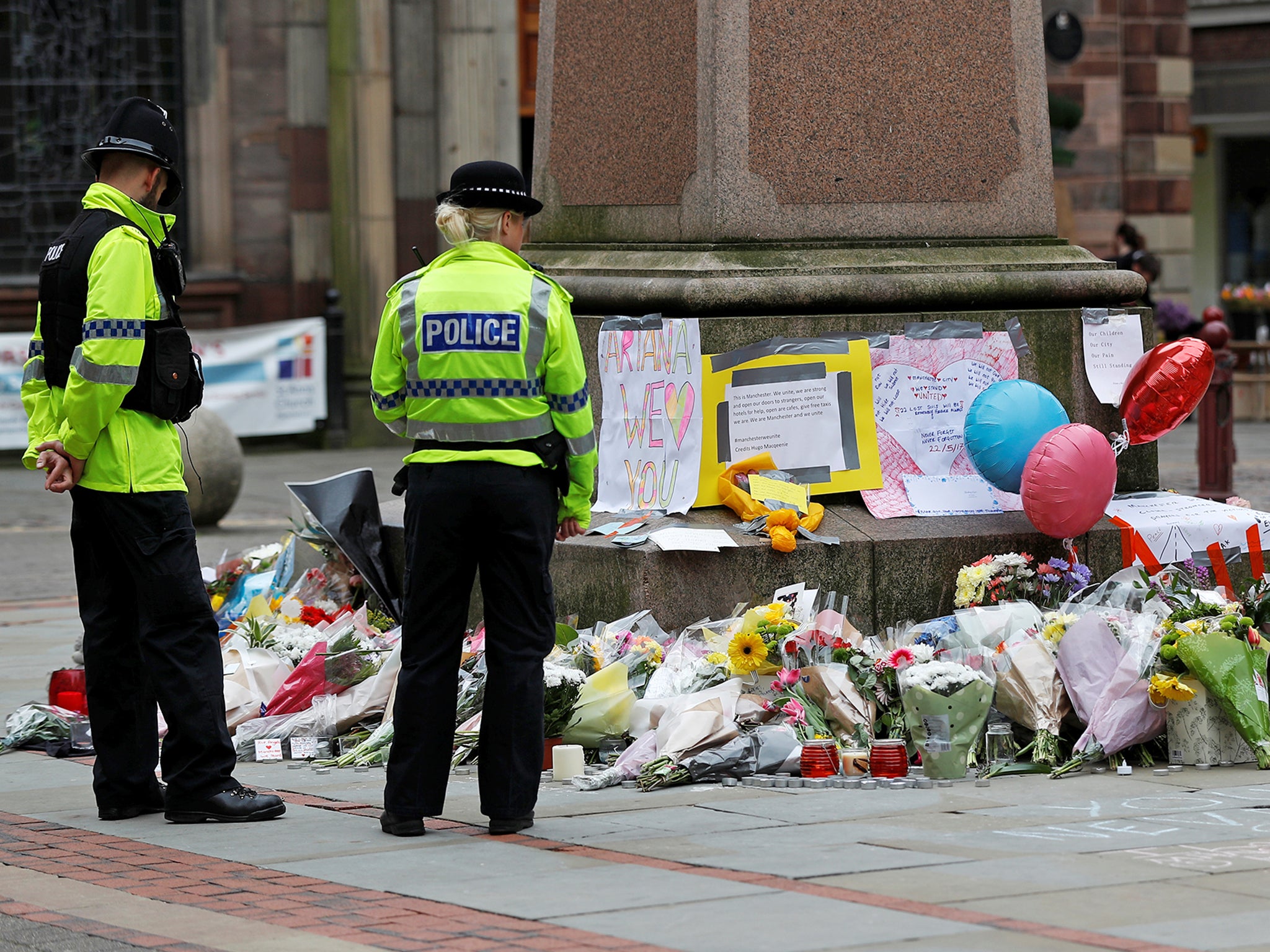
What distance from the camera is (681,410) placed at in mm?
7516

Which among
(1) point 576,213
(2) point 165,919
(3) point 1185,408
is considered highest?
(1) point 576,213

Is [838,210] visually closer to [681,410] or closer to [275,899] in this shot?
[681,410]

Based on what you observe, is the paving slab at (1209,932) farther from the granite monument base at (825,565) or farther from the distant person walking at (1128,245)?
the distant person walking at (1128,245)

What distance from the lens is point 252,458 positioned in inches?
796

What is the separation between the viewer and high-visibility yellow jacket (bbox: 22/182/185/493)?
18.7 ft

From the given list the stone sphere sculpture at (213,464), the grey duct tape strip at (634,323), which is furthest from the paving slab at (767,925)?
the stone sphere sculpture at (213,464)

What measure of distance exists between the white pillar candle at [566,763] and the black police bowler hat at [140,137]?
2.00 meters

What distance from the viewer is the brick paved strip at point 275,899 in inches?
172

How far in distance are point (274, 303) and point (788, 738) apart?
15.5 m

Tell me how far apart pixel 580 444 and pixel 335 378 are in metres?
15.6

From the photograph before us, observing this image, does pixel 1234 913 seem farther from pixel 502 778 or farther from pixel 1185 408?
pixel 1185 408

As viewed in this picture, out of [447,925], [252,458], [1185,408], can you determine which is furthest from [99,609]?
[252,458]

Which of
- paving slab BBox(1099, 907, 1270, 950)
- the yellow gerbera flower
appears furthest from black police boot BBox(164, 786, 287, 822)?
the yellow gerbera flower

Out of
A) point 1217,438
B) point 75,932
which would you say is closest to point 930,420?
point 75,932
